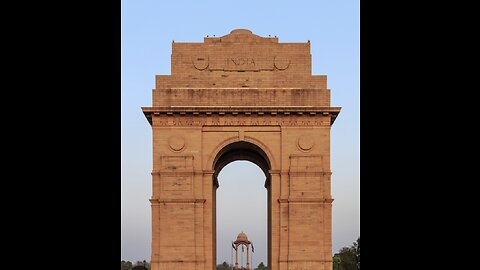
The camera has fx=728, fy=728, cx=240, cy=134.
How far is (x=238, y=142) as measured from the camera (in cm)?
3650

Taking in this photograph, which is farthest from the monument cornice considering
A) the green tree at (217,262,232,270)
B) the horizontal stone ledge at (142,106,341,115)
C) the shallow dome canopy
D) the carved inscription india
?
the green tree at (217,262,232,270)

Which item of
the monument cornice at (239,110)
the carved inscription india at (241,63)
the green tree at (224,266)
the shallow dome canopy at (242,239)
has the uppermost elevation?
the carved inscription india at (241,63)

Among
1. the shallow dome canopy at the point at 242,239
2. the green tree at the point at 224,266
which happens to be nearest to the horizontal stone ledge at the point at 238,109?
the shallow dome canopy at the point at 242,239

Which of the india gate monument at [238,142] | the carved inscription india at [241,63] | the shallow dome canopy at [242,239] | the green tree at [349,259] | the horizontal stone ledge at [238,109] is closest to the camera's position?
the india gate monument at [238,142]

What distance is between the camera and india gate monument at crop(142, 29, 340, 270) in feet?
116

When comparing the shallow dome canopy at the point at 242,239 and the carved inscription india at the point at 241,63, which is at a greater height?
the carved inscription india at the point at 241,63

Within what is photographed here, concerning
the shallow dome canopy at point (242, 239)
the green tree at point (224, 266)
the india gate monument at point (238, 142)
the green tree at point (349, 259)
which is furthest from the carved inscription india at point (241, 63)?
the green tree at point (224, 266)

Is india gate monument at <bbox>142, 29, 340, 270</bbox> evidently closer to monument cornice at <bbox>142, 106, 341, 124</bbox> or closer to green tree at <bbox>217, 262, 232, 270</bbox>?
monument cornice at <bbox>142, 106, 341, 124</bbox>

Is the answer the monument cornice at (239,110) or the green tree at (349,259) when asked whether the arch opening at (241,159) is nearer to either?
the monument cornice at (239,110)

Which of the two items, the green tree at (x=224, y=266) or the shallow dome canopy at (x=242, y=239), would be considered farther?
the green tree at (x=224, y=266)

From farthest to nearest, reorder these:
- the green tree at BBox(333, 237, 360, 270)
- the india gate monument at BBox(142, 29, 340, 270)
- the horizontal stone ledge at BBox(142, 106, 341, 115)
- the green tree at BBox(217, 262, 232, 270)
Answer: the green tree at BBox(217, 262, 232, 270), the green tree at BBox(333, 237, 360, 270), the horizontal stone ledge at BBox(142, 106, 341, 115), the india gate monument at BBox(142, 29, 340, 270)

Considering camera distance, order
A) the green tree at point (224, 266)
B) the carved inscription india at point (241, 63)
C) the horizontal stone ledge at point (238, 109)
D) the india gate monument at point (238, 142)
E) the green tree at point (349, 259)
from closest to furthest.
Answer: the india gate monument at point (238, 142)
the horizontal stone ledge at point (238, 109)
the carved inscription india at point (241, 63)
the green tree at point (349, 259)
the green tree at point (224, 266)

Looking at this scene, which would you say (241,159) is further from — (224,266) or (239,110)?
(224,266)

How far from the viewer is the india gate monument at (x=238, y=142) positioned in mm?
35406
